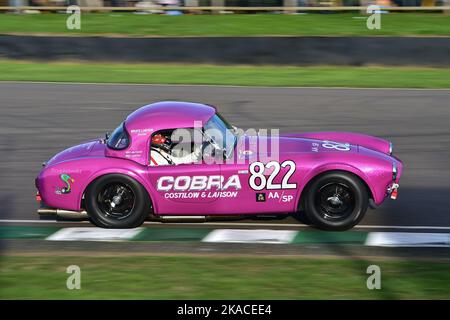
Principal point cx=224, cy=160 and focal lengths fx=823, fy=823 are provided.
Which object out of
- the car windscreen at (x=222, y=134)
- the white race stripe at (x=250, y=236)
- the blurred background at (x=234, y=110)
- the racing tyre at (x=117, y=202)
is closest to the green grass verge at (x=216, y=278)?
the blurred background at (x=234, y=110)

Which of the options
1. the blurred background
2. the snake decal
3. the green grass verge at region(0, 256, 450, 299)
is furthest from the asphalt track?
the green grass verge at region(0, 256, 450, 299)

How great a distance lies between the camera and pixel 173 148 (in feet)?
30.0

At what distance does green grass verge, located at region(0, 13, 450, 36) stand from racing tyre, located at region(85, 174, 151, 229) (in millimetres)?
13008

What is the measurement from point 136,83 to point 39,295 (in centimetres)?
1251

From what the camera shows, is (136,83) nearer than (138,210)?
No

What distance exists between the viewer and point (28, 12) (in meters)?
25.2

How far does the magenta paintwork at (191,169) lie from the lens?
886cm

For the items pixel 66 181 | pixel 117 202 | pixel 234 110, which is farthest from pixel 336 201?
pixel 234 110

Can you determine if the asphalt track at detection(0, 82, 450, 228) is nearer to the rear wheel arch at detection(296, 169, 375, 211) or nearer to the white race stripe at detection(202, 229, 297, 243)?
the white race stripe at detection(202, 229, 297, 243)

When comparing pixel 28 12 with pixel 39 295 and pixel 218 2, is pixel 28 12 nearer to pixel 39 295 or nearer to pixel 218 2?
pixel 218 2

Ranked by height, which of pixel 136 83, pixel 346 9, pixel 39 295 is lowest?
pixel 39 295

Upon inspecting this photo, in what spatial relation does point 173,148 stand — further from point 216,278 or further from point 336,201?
point 216,278
